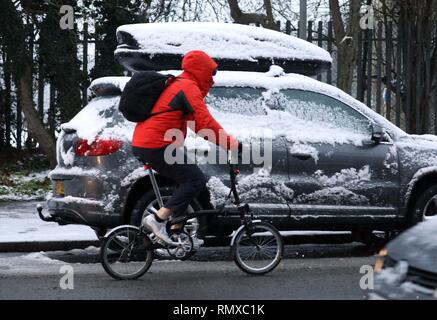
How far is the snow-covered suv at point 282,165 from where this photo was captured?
924 centimetres

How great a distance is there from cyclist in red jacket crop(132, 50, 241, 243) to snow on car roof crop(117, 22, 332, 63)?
1.93 meters

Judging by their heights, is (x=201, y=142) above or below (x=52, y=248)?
above

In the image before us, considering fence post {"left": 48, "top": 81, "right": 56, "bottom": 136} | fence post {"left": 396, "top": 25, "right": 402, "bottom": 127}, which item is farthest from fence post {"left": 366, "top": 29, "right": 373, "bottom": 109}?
fence post {"left": 48, "top": 81, "right": 56, "bottom": 136}

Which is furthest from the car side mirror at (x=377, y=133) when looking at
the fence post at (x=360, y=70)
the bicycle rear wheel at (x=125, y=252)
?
the fence post at (x=360, y=70)

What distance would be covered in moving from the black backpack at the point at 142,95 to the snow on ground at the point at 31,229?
2.67 metres

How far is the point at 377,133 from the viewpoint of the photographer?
9.96m

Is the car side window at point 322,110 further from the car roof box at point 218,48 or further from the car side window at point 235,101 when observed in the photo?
the car roof box at point 218,48

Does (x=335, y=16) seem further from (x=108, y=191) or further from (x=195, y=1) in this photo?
(x=108, y=191)

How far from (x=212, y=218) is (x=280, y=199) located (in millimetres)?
1070

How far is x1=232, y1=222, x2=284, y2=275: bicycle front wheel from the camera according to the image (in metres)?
8.56

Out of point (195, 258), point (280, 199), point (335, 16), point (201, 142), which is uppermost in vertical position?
point (335, 16)
